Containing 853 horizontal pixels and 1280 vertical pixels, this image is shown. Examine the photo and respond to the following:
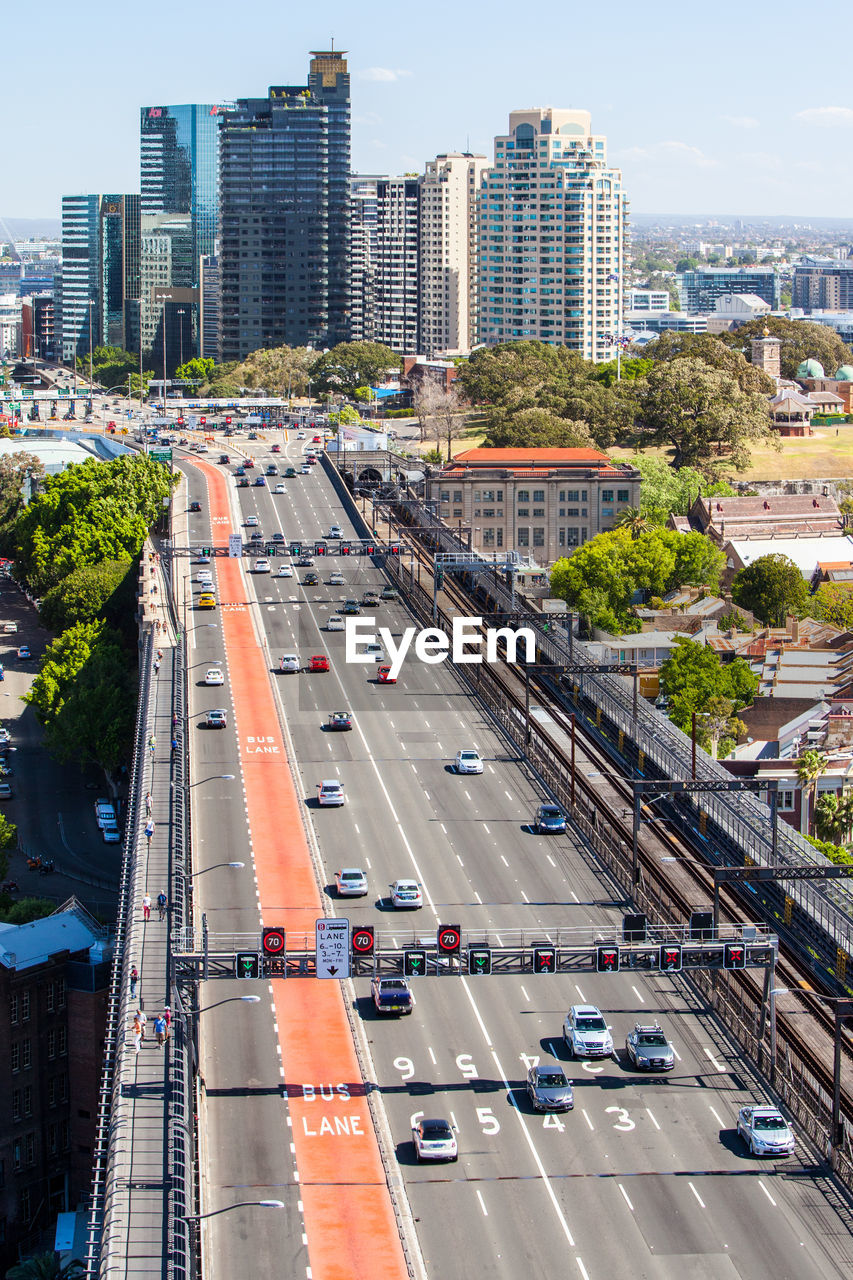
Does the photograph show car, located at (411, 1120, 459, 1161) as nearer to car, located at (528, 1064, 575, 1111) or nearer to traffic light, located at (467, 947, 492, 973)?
car, located at (528, 1064, 575, 1111)

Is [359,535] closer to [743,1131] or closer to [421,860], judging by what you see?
[421,860]

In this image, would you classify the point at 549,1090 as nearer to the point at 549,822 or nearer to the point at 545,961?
the point at 545,961

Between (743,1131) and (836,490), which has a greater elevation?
(836,490)

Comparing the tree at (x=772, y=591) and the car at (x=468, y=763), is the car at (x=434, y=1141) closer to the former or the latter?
the car at (x=468, y=763)

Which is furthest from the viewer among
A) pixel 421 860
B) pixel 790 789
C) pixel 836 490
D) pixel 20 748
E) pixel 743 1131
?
pixel 836 490

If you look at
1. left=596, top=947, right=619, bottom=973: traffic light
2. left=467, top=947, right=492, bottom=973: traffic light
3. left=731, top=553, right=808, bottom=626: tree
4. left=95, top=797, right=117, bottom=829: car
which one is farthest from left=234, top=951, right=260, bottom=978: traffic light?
left=731, top=553, right=808, bottom=626: tree

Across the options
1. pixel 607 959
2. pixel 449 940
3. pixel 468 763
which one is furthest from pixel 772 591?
pixel 449 940

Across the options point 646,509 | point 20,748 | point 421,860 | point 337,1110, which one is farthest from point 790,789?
point 646,509
